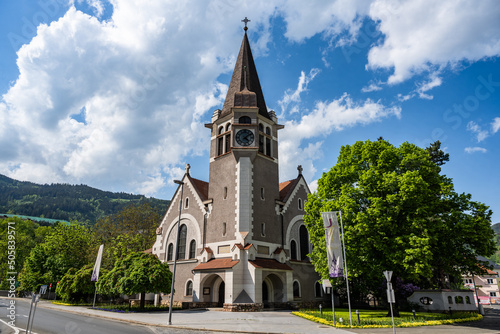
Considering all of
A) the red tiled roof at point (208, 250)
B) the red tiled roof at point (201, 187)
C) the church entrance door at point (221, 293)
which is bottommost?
the church entrance door at point (221, 293)

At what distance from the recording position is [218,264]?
101ft

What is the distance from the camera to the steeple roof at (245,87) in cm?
3784

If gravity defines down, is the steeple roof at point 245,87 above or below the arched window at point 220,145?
above

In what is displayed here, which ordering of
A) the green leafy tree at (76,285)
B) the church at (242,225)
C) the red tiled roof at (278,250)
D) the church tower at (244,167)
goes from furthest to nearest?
the green leafy tree at (76,285), the red tiled roof at (278,250), the church tower at (244,167), the church at (242,225)

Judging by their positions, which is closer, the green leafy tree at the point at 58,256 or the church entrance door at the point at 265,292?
the church entrance door at the point at 265,292

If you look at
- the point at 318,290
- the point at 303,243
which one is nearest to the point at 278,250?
the point at 303,243

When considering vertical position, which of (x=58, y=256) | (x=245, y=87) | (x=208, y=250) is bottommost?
(x=208, y=250)

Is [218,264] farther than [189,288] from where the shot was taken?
No

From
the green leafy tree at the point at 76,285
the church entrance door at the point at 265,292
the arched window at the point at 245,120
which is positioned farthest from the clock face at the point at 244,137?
the green leafy tree at the point at 76,285

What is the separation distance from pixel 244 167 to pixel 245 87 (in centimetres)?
1151

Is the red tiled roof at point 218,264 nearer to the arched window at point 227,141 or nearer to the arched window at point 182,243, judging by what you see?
the arched window at point 182,243

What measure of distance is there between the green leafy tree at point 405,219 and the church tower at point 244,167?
10.1 meters

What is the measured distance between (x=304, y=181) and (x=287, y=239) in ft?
29.2

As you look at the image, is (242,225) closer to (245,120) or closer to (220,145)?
(220,145)
